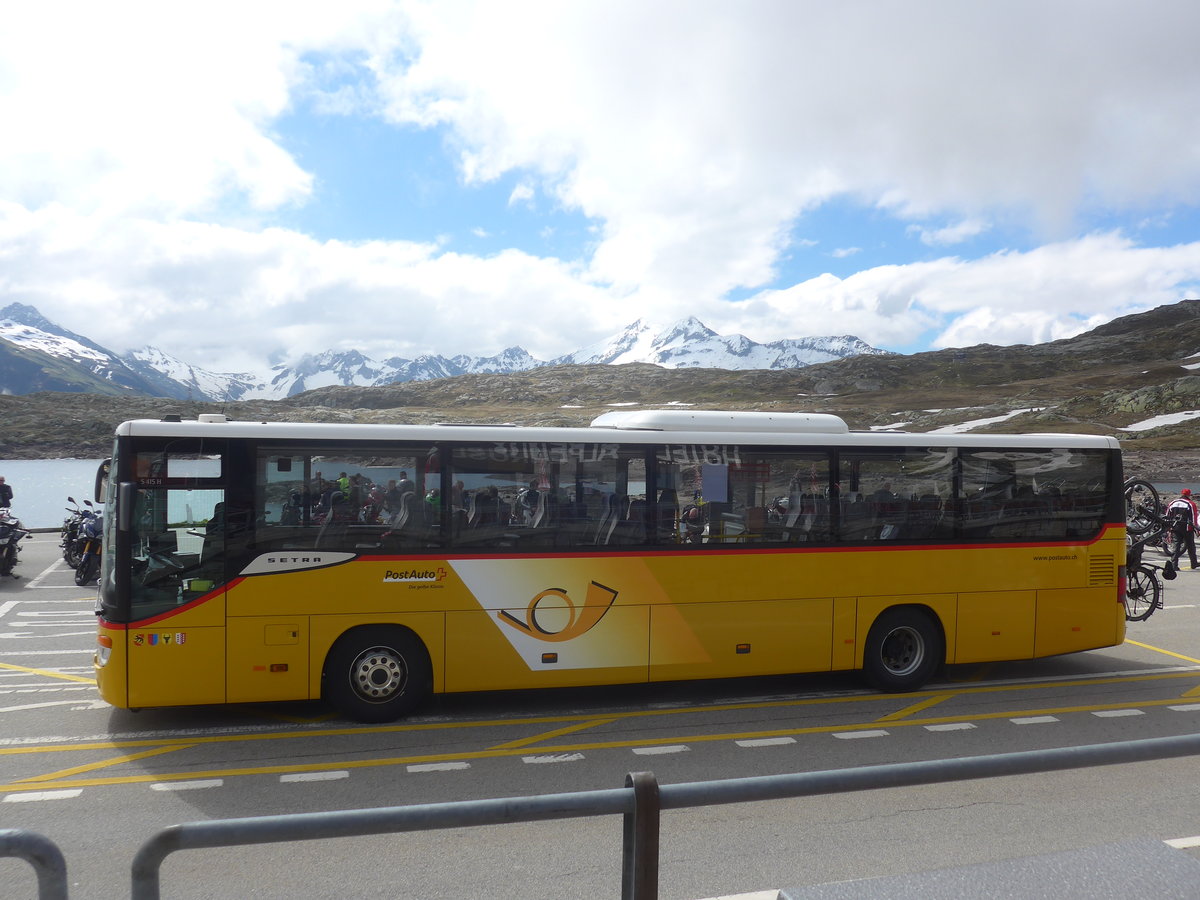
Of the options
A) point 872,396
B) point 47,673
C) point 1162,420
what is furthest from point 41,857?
point 872,396

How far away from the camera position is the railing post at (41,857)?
7.86 feet

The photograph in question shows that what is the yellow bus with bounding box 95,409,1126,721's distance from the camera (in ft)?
26.6

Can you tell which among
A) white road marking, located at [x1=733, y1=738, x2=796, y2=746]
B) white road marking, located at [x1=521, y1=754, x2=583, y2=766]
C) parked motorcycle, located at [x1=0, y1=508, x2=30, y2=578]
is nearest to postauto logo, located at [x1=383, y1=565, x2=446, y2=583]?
white road marking, located at [x1=521, y1=754, x2=583, y2=766]

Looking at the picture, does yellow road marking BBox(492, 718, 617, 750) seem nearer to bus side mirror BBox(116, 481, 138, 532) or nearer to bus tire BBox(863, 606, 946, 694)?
bus tire BBox(863, 606, 946, 694)

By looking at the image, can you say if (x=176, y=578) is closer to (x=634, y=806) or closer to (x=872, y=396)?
(x=634, y=806)

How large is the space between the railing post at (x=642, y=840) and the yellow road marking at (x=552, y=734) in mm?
5272

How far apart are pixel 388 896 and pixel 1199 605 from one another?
16.3m

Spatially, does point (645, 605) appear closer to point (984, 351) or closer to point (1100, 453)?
point (1100, 453)

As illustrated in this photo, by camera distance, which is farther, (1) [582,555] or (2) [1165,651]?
(2) [1165,651]

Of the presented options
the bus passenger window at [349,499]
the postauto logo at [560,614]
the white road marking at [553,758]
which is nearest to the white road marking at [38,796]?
the bus passenger window at [349,499]

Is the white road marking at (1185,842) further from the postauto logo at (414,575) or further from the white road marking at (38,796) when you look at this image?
the white road marking at (38,796)

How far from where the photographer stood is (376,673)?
8.61 metres

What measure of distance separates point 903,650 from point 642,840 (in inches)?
321

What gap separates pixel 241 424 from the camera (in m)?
8.30
